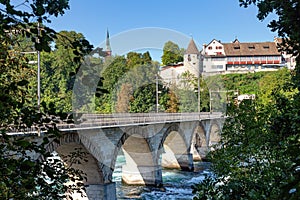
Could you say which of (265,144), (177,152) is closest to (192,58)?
(177,152)

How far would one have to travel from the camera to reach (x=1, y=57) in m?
3.75

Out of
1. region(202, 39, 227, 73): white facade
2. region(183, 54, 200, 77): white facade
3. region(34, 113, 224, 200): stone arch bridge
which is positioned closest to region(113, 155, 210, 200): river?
region(34, 113, 224, 200): stone arch bridge

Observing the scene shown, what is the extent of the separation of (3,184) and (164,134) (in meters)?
28.0

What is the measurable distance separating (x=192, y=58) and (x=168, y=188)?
50104 millimetres

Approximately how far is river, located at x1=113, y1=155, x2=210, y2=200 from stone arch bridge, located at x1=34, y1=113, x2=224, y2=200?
3.22ft

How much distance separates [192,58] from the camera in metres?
75.6

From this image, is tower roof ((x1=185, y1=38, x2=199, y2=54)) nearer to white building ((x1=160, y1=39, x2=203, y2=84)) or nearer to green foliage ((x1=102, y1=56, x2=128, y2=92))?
white building ((x1=160, y1=39, x2=203, y2=84))

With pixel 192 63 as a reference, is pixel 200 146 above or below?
below

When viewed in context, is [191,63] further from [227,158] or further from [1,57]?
[1,57]

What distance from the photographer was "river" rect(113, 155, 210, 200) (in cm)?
2511

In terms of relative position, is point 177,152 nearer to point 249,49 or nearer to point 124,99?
point 124,99

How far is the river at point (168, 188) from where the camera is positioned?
25109 millimetres

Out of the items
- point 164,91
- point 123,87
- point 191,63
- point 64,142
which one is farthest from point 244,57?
point 64,142

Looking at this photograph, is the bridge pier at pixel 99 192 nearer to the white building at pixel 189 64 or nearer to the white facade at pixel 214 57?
the white building at pixel 189 64
